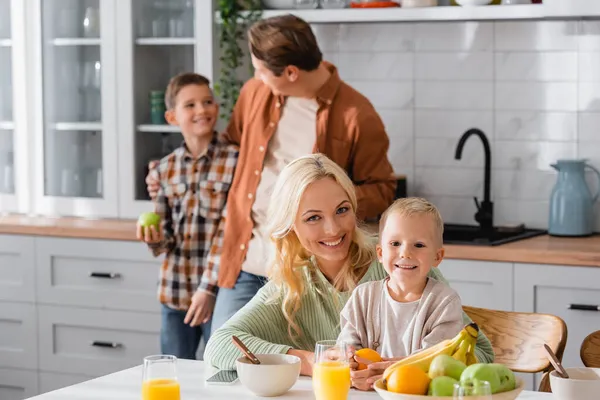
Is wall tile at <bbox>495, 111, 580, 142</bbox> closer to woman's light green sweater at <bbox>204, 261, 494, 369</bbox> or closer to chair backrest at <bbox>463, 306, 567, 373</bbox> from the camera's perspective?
chair backrest at <bbox>463, 306, 567, 373</bbox>

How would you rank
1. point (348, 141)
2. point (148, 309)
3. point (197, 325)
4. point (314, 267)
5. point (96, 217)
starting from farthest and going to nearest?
point (96, 217) → point (148, 309) → point (197, 325) → point (348, 141) → point (314, 267)

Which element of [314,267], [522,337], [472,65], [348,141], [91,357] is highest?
[472,65]

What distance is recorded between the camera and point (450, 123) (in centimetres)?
402

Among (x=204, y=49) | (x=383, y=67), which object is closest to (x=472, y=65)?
(x=383, y=67)

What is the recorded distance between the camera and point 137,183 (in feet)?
13.7

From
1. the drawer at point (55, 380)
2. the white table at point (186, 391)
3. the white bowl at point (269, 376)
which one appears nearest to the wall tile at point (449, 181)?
the drawer at point (55, 380)

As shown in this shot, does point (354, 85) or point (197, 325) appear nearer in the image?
point (197, 325)

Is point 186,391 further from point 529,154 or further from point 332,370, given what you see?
point 529,154

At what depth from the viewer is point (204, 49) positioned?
3959 millimetres

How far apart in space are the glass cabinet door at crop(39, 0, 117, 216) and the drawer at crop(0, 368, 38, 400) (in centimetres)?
64

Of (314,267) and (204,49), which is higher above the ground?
(204,49)

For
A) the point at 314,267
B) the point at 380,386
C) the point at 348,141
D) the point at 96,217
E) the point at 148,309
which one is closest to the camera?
the point at 380,386

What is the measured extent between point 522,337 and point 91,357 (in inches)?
79.5

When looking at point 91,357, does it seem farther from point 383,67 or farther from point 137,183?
point 383,67
